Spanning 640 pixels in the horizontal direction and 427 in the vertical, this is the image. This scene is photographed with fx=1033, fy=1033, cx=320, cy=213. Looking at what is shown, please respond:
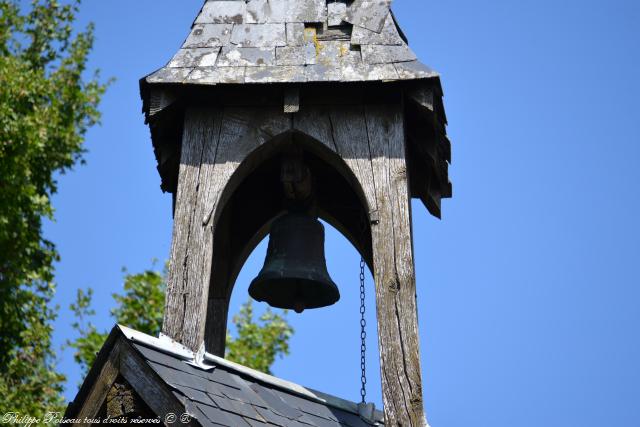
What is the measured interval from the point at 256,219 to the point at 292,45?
1.22 meters

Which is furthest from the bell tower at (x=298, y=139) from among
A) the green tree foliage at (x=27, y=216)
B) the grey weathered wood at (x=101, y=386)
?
the green tree foliage at (x=27, y=216)

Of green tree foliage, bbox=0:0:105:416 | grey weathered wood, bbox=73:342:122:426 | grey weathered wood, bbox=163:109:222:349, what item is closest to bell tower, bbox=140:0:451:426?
grey weathered wood, bbox=163:109:222:349

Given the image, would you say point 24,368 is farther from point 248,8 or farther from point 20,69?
point 248,8

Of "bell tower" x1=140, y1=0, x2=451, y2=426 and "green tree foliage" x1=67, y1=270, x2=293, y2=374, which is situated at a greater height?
"green tree foliage" x1=67, y1=270, x2=293, y2=374

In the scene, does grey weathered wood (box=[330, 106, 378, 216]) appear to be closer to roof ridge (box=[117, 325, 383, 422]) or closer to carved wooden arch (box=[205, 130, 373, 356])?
carved wooden arch (box=[205, 130, 373, 356])

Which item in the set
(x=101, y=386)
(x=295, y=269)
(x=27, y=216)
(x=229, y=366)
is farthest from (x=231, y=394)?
(x=27, y=216)

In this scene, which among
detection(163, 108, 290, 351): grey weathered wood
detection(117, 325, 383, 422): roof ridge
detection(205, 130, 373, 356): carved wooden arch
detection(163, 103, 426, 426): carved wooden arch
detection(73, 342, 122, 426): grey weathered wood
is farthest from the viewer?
detection(205, 130, 373, 356): carved wooden arch

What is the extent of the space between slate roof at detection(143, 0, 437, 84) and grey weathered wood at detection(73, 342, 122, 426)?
1690 millimetres

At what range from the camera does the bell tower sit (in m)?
5.02

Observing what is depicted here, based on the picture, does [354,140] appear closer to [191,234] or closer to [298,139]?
[298,139]

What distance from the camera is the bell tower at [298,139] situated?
16.5ft

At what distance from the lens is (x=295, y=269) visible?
5.70 meters

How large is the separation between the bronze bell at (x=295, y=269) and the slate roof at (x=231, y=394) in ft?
2.73

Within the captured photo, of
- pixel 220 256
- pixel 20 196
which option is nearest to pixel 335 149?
pixel 220 256
